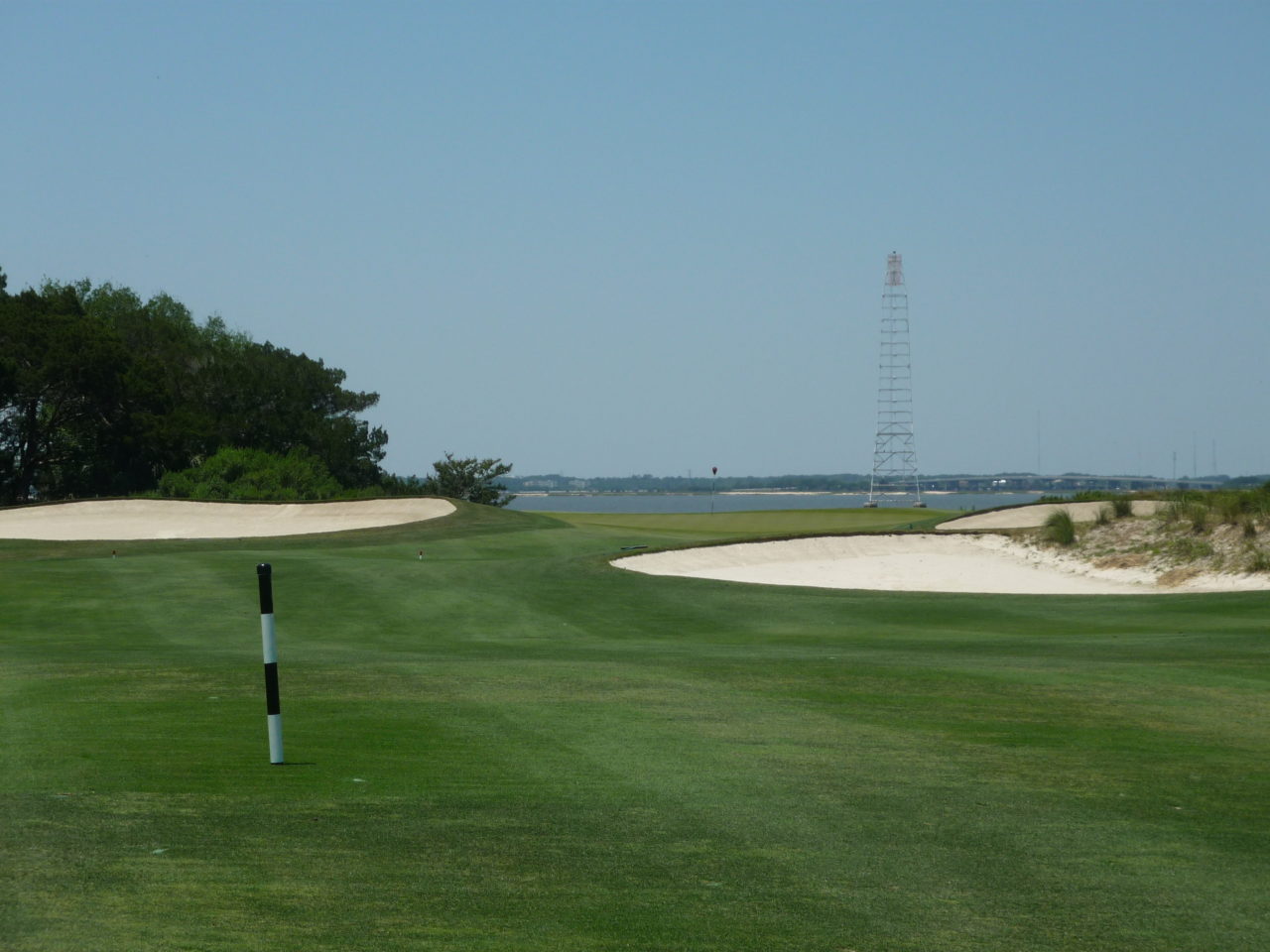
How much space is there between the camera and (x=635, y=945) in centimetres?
480

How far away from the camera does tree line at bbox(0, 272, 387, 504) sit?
61500 millimetres

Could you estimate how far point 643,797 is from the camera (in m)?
7.27

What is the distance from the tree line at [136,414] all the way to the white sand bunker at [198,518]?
1172 centimetres

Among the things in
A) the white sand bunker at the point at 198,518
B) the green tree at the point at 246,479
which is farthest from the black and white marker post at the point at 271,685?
the green tree at the point at 246,479

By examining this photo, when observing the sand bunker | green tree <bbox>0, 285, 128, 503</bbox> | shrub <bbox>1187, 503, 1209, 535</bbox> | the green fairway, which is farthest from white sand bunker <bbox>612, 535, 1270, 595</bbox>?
green tree <bbox>0, 285, 128, 503</bbox>

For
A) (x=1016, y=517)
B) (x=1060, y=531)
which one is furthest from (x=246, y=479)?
(x=1060, y=531)

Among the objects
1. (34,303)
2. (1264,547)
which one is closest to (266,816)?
(1264,547)

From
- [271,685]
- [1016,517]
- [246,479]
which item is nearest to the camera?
[271,685]

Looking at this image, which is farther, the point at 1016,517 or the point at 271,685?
the point at 1016,517

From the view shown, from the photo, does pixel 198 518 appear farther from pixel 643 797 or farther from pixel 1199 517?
pixel 643 797

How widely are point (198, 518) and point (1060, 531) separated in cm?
2768

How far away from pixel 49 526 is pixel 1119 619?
33810 mm

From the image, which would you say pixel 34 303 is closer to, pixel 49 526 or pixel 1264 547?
pixel 49 526

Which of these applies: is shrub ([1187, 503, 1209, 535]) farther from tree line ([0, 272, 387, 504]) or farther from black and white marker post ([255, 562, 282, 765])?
tree line ([0, 272, 387, 504])
